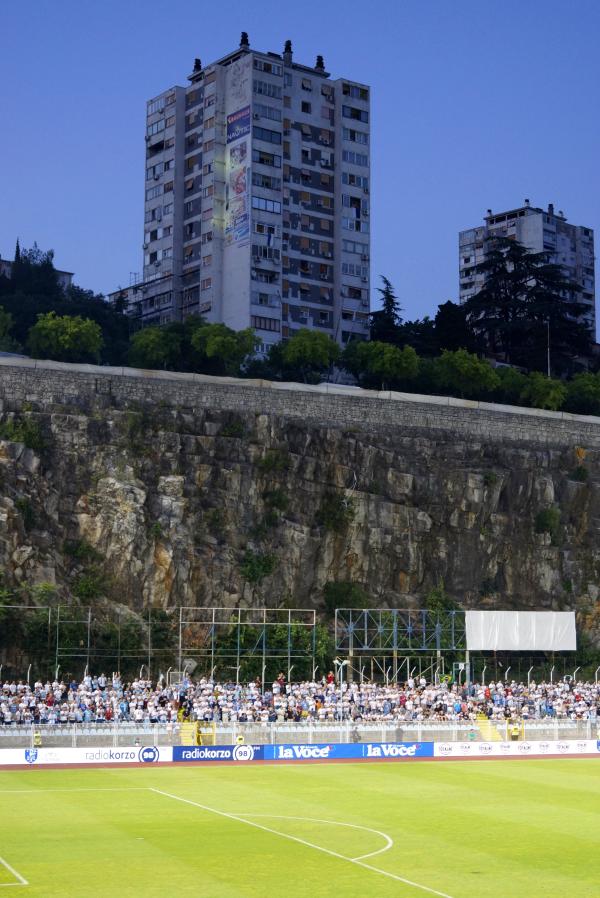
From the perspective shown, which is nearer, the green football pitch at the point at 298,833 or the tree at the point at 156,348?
the green football pitch at the point at 298,833

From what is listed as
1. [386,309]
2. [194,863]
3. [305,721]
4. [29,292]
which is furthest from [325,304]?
[194,863]

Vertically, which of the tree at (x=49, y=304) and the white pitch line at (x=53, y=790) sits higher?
the tree at (x=49, y=304)

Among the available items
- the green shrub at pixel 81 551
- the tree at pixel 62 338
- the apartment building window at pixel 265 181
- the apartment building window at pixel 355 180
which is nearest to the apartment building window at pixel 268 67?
the apartment building window at pixel 265 181

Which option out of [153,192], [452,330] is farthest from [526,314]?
[153,192]

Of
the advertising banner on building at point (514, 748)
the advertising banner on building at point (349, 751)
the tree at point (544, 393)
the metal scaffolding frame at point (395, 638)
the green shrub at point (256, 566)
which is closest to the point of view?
the advertising banner on building at point (349, 751)

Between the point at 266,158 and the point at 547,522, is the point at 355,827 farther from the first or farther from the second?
the point at 266,158

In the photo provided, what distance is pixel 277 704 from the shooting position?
56719mm

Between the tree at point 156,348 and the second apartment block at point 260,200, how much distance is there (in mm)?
19298

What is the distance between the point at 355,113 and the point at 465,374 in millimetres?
45108

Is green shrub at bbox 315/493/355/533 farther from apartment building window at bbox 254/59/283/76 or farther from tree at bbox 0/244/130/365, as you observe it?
apartment building window at bbox 254/59/283/76

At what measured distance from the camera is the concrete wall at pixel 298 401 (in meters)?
76.8

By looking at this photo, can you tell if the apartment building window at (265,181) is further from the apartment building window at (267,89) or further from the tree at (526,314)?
the tree at (526,314)

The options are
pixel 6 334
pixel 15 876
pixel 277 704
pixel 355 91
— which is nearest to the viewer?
pixel 15 876

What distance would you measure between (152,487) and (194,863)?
177 feet
